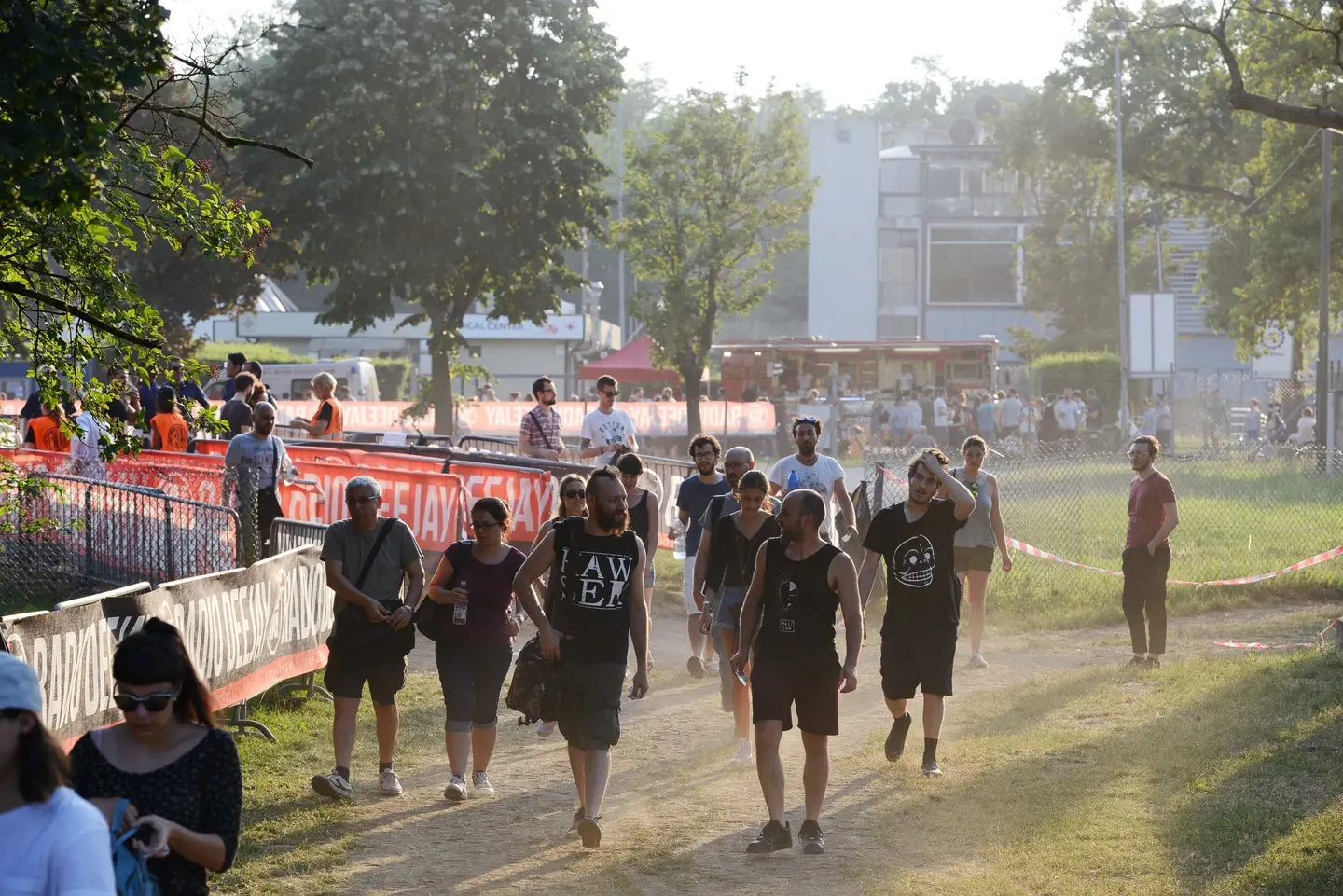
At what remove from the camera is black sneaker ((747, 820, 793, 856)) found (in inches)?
321

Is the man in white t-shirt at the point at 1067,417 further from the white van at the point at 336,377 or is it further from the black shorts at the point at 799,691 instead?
the black shorts at the point at 799,691

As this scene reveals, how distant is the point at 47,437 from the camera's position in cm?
1755

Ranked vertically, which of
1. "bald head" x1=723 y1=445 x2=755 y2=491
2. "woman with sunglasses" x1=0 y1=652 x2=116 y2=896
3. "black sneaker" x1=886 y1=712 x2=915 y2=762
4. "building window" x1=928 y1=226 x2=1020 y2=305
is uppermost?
"building window" x1=928 y1=226 x2=1020 y2=305

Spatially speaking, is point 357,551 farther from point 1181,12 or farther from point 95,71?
point 1181,12

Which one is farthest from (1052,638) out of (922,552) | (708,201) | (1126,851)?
(708,201)

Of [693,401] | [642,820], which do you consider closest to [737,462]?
[642,820]

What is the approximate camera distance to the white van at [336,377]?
4669 cm

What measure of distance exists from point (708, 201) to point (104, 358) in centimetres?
3011

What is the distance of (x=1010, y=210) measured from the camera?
244ft

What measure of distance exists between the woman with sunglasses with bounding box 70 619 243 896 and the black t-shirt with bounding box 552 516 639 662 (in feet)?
12.9

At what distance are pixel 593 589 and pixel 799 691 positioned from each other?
43.2 inches

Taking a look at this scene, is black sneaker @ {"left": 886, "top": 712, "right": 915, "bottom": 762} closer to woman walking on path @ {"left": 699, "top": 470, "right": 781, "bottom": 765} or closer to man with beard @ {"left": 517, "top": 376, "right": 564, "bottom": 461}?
woman walking on path @ {"left": 699, "top": 470, "right": 781, "bottom": 765}

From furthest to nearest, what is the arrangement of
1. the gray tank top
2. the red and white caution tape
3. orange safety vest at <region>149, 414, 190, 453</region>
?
the red and white caution tape, orange safety vest at <region>149, 414, 190, 453</region>, the gray tank top

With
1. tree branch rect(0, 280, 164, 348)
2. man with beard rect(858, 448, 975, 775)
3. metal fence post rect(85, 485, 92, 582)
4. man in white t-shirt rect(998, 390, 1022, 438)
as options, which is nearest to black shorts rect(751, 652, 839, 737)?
man with beard rect(858, 448, 975, 775)
